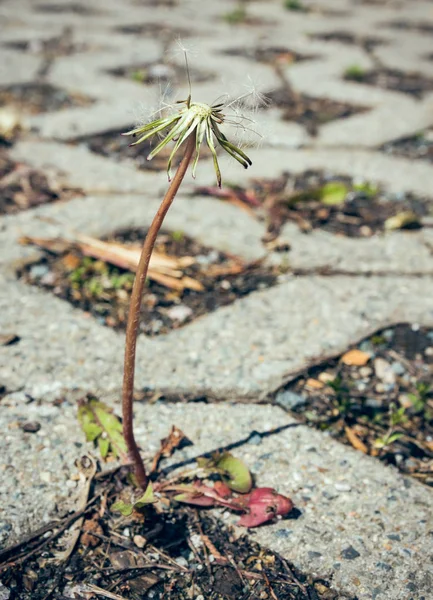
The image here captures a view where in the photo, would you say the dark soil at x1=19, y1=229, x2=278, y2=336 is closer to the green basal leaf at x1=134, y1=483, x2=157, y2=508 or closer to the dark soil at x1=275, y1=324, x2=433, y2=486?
the dark soil at x1=275, y1=324, x2=433, y2=486

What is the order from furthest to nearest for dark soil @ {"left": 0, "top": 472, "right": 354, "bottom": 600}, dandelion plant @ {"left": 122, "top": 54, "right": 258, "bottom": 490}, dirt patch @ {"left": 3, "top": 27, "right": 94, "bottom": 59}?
dirt patch @ {"left": 3, "top": 27, "right": 94, "bottom": 59}, dark soil @ {"left": 0, "top": 472, "right": 354, "bottom": 600}, dandelion plant @ {"left": 122, "top": 54, "right": 258, "bottom": 490}

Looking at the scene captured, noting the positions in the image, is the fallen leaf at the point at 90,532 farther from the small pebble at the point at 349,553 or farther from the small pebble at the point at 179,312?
the small pebble at the point at 179,312

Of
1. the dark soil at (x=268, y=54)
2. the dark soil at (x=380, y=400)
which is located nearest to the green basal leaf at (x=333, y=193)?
the dark soil at (x=380, y=400)

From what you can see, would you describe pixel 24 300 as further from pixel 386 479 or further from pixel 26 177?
pixel 386 479

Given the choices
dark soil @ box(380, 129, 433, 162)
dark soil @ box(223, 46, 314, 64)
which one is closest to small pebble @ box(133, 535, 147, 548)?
dark soil @ box(380, 129, 433, 162)

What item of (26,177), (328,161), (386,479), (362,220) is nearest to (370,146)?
(328,161)

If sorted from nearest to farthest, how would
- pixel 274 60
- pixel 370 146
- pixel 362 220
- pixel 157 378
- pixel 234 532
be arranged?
pixel 234 532 < pixel 157 378 < pixel 362 220 < pixel 370 146 < pixel 274 60
